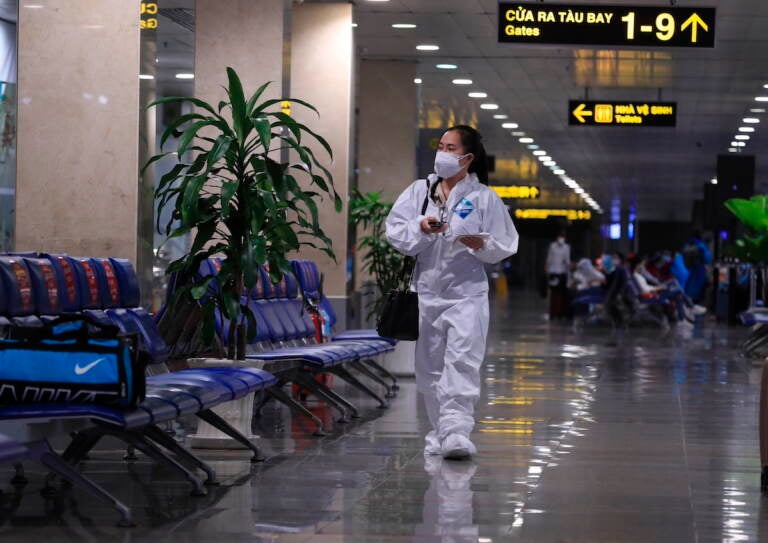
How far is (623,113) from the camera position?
19.2 m

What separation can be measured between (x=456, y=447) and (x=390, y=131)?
40.9ft

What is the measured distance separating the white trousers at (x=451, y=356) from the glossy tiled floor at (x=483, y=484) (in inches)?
11.6

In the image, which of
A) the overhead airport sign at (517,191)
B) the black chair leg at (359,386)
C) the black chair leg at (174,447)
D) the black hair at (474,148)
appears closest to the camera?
the black chair leg at (174,447)

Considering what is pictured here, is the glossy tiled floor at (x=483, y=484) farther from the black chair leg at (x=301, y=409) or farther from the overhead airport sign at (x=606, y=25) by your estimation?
the overhead airport sign at (x=606, y=25)

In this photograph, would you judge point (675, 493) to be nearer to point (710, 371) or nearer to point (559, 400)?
point (559, 400)

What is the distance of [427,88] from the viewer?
73.9 feet

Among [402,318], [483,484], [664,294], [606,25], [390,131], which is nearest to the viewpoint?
[483,484]

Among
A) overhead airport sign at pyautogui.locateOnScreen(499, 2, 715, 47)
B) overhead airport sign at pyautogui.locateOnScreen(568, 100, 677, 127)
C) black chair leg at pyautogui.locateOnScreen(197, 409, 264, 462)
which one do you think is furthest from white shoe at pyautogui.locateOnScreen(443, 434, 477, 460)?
overhead airport sign at pyautogui.locateOnScreen(568, 100, 677, 127)

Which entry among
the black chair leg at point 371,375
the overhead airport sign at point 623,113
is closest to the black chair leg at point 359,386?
the black chair leg at point 371,375

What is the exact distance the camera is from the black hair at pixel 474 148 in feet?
25.6

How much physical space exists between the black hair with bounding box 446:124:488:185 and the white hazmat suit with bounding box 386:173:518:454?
12cm

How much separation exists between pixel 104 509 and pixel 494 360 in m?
10.4

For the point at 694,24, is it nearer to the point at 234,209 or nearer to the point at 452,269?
the point at 452,269

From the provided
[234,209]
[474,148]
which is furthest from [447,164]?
[234,209]
